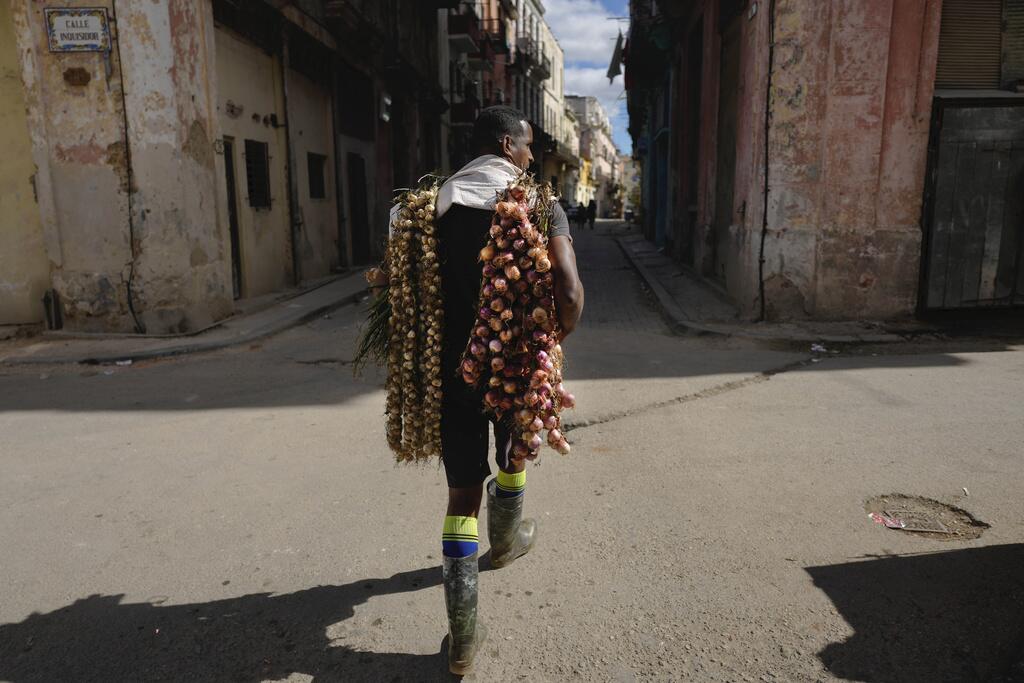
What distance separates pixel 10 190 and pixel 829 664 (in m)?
9.95

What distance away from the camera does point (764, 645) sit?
2480mm

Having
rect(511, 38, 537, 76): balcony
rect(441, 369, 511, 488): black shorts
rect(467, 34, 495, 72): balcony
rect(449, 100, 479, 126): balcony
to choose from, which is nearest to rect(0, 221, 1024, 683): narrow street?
rect(441, 369, 511, 488): black shorts

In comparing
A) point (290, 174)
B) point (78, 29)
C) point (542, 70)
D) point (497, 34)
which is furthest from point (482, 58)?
point (78, 29)

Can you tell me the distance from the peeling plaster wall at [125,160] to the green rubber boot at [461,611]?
23.7 feet

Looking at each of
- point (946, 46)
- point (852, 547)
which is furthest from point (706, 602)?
point (946, 46)

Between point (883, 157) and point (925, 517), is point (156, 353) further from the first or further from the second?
point (883, 157)

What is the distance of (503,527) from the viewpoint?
2971 millimetres

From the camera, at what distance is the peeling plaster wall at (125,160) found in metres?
7.98

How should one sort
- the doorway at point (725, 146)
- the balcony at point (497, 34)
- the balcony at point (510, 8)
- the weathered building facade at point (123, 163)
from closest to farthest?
the weathered building facade at point (123, 163)
the doorway at point (725, 146)
the balcony at point (497, 34)
the balcony at point (510, 8)

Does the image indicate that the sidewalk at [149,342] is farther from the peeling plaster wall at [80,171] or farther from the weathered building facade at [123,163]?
the peeling plaster wall at [80,171]

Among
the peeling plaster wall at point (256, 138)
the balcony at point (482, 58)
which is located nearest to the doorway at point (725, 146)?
the peeling plaster wall at point (256, 138)

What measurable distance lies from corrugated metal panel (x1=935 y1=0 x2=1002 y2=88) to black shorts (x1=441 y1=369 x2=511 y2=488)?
832cm

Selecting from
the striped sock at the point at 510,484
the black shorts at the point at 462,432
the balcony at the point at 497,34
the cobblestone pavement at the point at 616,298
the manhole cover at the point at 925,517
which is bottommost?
the manhole cover at the point at 925,517

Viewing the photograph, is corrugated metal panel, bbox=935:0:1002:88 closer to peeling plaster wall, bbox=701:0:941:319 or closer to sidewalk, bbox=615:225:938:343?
peeling plaster wall, bbox=701:0:941:319
